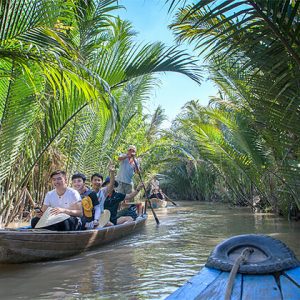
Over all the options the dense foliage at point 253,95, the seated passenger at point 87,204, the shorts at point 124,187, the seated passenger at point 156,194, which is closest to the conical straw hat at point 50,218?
the seated passenger at point 87,204

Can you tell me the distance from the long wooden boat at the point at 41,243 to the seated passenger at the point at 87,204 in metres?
0.21

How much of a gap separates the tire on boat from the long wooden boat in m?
3.09

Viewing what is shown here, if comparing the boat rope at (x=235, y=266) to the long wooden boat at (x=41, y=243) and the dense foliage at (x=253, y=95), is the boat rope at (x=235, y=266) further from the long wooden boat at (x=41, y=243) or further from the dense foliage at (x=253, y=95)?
the long wooden boat at (x=41, y=243)

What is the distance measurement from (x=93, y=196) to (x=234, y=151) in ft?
22.9

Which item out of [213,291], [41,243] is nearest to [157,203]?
[41,243]

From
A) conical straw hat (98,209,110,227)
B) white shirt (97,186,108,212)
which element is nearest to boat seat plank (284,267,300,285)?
white shirt (97,186,108,212)

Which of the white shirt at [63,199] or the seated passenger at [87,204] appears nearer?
the white shirt at [63,199]

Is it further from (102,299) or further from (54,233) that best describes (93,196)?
(102,299)

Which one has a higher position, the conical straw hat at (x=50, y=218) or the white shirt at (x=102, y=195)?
the white shirt at (x=102, y=195)

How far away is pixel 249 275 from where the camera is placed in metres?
3.02

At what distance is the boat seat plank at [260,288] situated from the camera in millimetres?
2726

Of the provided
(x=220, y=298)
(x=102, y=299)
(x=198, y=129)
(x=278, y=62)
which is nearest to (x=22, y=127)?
(x=102, y=299)

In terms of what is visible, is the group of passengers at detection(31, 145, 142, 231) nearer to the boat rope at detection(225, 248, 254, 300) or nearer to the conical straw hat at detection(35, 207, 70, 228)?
the conical straw hat at detection(35, 207, 70, 228)

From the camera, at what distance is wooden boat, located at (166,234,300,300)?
2777mm
